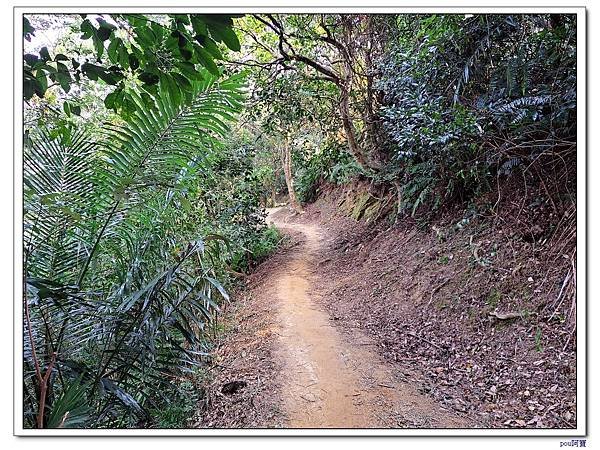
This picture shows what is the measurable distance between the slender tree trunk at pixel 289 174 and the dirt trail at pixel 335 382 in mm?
2001

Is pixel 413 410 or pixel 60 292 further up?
pixel 60 292

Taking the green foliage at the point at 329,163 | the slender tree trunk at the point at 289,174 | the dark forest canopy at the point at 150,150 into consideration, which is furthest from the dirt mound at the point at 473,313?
the slender tree trunk at the point at 289,174

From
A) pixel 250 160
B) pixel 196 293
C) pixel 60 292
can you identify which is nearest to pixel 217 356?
pixel 196 293

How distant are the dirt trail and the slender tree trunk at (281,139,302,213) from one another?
6.56ft

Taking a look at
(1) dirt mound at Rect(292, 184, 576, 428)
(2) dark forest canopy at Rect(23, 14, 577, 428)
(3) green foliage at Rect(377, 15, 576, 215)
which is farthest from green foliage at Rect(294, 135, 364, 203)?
(2) dark forest canopy at Rect(23, 14, 577, 428)

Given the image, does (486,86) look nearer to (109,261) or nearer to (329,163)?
(109,261)

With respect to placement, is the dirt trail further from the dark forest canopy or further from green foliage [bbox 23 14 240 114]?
green foliage [bbox 23 14 240 114]

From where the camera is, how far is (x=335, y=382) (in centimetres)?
223

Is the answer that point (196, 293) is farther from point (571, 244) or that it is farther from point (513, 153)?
point (513, 153)

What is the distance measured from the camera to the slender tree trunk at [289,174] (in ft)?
16.8

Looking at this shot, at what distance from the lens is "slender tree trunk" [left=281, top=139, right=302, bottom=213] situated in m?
5.12

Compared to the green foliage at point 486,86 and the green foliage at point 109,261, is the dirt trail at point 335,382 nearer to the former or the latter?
the green foliage at point 109,261
